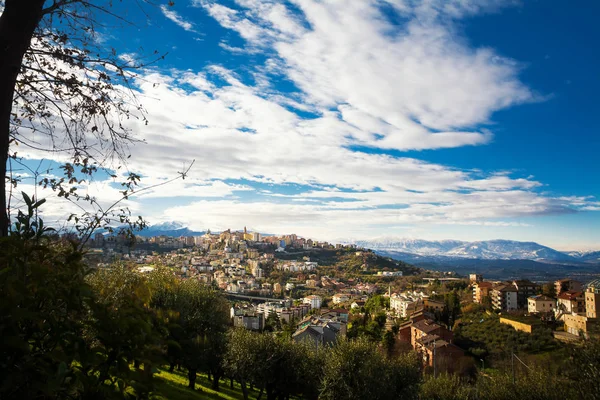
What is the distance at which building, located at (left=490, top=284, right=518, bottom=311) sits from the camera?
56122 millimetres

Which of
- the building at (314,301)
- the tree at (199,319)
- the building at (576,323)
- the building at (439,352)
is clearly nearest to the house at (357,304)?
the building at (314,301)

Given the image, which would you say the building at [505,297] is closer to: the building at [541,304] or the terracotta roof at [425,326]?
the building at [541,304]

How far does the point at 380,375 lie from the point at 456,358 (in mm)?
18370

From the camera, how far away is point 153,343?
1.53m

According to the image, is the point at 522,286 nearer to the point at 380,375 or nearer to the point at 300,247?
the point at 380,375

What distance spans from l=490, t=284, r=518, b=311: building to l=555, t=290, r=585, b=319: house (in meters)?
7.28

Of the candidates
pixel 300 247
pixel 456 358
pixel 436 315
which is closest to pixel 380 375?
pixel 456 358

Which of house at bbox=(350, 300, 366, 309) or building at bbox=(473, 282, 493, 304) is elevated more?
building at bbox=(473, 282, 493, 304)

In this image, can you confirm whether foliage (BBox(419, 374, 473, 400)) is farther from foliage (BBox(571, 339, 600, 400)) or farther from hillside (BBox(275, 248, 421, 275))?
hillside (BBox(275, 248, 421, 275))

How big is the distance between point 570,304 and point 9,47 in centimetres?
5683

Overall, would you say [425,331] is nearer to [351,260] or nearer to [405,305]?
[405,305]

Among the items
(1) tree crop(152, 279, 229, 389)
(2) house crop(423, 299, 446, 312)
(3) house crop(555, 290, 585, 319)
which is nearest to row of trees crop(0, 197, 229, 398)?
(1) tree crop(152, 279, 229, 389)

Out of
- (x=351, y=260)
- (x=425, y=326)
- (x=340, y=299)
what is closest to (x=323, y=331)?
(x=425, y=326)

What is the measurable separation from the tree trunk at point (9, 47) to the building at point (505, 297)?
6196 cm
